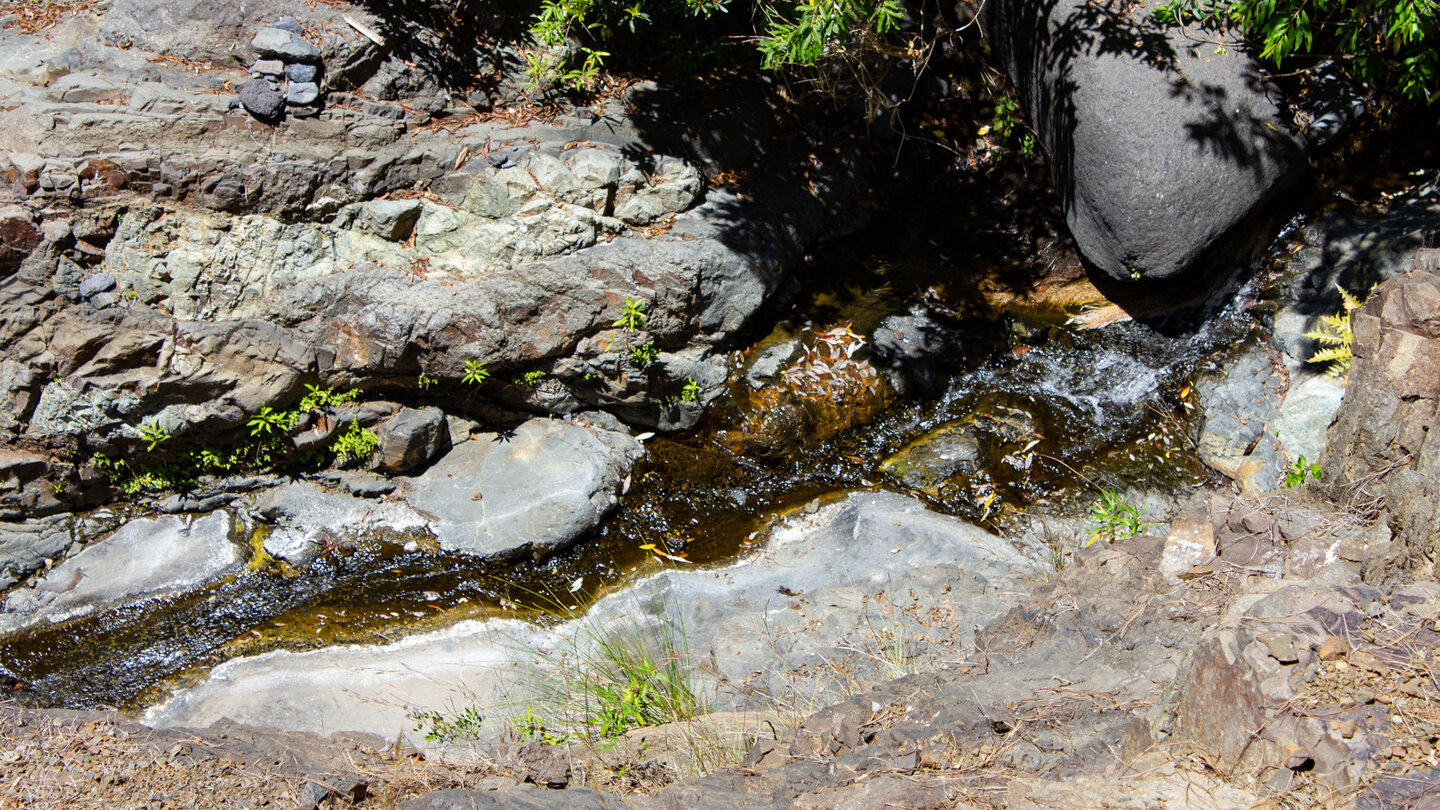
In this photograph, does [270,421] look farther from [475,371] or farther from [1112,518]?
[1112,518]

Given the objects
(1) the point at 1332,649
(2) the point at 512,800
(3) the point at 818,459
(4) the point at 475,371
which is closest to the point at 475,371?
(4) the point at 475,371

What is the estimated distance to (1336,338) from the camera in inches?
211

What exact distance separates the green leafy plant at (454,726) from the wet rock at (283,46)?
4.54 m

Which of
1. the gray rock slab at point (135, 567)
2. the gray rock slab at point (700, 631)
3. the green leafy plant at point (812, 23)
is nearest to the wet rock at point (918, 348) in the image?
the gray rock slab at point (700, 631)

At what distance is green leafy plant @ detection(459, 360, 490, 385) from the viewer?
5.67 metres

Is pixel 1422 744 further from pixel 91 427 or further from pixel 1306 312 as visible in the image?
pixel 91 427

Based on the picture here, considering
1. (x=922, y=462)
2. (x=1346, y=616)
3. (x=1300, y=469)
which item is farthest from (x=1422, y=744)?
(x=922, y=462)

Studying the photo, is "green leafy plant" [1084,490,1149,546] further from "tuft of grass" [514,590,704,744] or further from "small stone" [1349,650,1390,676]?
"tuft of grass" [514,590,704,744]

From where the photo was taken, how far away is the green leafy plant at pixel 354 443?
575 cm

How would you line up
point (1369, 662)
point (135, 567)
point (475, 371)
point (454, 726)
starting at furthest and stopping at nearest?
1. point (475, 371)
2. point (135, 567)
3. point (454, 726)
4. point (1369, 662)

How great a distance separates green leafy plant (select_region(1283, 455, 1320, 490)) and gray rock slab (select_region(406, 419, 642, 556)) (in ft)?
13.6

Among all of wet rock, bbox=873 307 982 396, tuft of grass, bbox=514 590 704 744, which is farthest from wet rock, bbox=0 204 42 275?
wet rock, bbox=873 307 982 396

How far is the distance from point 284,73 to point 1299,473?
715 centimetres

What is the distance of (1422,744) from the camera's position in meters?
2.26
